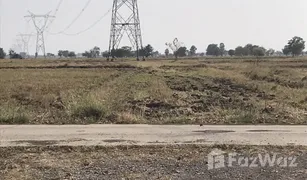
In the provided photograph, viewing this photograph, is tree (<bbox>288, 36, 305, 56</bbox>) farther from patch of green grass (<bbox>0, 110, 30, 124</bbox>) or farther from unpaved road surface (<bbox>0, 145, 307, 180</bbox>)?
unpaved road surface (<bbox>0, 145, 307, 180</bbox>)

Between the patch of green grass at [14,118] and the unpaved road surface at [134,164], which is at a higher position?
the patch of green grass at [14,118]

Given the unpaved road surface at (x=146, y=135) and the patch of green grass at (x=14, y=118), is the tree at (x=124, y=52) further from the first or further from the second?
the unpaved road surface at (x=146, y=135)

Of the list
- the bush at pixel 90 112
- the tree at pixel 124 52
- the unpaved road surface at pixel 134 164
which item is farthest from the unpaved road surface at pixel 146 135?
the tree at pixel 124 52

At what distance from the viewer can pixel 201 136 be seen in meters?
12.0

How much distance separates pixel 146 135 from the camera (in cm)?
1219

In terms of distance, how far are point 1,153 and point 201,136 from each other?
4779mm

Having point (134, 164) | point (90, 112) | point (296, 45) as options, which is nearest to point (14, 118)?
point (90, 112)

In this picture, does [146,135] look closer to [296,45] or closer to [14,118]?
[14,118]

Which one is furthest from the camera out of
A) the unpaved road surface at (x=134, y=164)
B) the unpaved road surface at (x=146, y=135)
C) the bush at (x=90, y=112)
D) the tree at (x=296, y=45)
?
the tree at (x=296, y=45)

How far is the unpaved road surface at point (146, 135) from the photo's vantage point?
1113cm

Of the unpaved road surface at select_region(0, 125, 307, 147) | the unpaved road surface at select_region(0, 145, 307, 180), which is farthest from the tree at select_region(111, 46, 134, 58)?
the unpaved road surface at select_region(0, 145, 307, 180)

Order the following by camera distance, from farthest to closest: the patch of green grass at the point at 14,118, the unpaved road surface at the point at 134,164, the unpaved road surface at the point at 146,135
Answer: the patch of green grass at the point at 14,118 → the unpaved road surface at the point at 146,135 → the unpaved road surface at the point at 134,164

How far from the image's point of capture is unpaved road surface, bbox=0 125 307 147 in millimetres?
11133

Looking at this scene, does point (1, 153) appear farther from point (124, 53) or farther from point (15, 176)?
point (124, 53)
